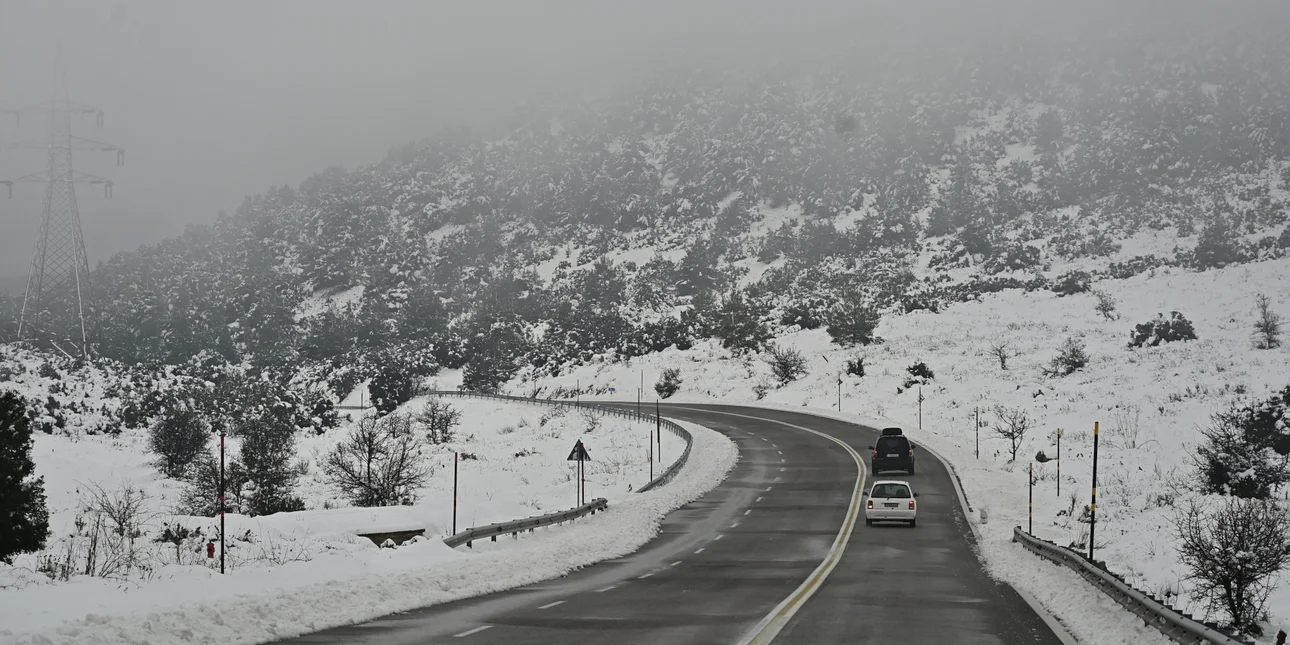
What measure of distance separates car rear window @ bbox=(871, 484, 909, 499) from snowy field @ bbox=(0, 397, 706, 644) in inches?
250

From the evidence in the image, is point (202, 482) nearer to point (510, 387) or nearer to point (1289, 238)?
point (510, 387)

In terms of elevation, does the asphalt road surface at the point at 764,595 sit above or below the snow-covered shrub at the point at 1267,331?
below

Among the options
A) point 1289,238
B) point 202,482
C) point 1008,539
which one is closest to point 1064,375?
point 1008,539

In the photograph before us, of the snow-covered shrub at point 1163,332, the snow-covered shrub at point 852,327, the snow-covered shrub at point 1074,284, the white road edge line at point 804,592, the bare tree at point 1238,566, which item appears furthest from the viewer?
the snow-covered shrub at point 1074,284

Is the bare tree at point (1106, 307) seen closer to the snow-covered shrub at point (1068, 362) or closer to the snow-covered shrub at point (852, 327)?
the snow-covered shrub at point (852, 327)

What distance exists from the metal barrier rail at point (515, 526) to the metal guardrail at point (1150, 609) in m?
11.0

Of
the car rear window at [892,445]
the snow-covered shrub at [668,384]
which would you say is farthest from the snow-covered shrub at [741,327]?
the car rear window at [892,445]

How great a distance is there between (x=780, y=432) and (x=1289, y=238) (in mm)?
94897

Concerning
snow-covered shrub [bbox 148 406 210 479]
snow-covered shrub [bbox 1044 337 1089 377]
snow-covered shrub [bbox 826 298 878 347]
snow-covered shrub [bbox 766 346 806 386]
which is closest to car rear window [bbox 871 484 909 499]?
snow-covered shrub [bbox 148 406 210 479]

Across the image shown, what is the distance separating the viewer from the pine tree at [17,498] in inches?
846

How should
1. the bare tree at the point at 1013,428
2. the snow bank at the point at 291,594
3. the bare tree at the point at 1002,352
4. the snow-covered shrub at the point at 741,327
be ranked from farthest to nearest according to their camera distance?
the snow-covered shrub at the point at 741,327 < the bare tree at the point at 1002,352 < the bare tree at the point at 1013,428 < the snow bank at the point at 291,594

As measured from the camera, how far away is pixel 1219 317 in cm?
8425

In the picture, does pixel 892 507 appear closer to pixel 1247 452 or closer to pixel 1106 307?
pixel 1247 452

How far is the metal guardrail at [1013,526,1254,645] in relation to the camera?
1036 centimetres
